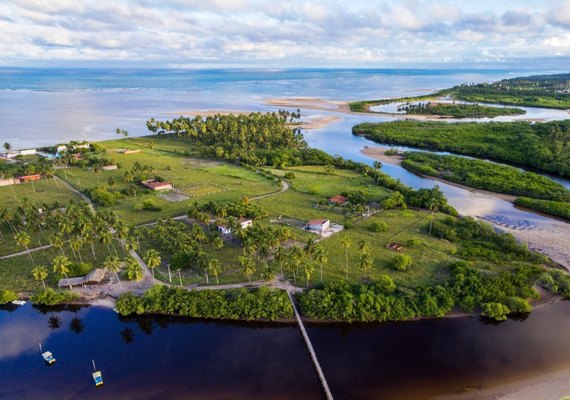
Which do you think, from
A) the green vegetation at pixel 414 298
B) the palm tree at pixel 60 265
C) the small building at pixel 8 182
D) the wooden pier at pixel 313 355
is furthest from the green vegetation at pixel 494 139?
the small building at pixel 8 182

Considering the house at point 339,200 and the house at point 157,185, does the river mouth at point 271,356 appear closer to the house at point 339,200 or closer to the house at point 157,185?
the house at point 339,200

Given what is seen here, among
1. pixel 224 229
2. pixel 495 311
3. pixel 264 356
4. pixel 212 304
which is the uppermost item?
pixel 224 229

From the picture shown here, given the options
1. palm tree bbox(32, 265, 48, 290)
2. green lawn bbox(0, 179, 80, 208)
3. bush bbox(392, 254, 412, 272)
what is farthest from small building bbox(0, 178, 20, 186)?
bush bbox(392, 254, 412, 272)

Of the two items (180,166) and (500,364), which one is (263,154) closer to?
(180,166)

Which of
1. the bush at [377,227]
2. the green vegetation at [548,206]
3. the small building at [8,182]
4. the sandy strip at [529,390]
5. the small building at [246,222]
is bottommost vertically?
the sandy strip at [529,390]

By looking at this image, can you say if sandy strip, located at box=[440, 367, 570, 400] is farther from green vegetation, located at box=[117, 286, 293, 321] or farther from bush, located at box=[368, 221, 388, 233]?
bush, located at box=[368, 221, 388, 233]

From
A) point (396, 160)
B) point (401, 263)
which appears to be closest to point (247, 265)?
point (401, 263)

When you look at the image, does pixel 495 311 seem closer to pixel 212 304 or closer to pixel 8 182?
pixel 212 304
